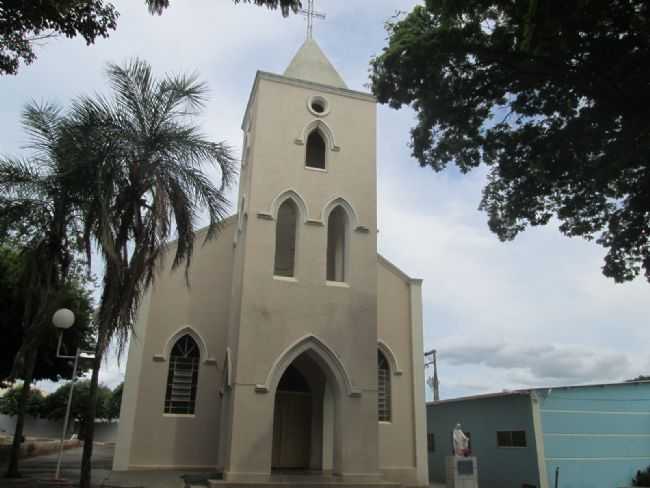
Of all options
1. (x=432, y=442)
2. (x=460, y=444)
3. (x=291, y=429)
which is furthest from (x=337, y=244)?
(x=432, y=442)

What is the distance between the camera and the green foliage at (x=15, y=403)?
42.7 meters

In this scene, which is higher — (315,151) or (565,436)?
(315,151)

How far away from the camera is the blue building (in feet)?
60.1

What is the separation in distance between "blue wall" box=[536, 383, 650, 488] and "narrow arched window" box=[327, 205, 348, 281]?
25.9 feet

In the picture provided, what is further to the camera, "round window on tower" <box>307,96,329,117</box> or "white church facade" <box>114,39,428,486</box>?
"round window on tower" <box>307,96,329,117</box>

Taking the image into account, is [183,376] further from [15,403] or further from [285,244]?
[15,403]

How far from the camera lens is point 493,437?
66.8ft

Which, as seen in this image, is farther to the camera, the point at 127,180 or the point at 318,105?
the point at 318,105

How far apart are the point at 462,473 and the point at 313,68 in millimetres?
13063

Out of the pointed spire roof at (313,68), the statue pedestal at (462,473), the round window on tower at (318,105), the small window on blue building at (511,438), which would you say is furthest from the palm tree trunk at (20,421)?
the small window on blue building at (511,438)

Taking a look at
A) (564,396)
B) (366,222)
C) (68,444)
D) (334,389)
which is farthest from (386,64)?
(68,444)

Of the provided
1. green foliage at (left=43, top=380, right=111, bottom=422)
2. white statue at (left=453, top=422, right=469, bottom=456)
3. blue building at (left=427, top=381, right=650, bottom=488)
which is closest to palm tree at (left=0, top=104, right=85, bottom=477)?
white statue at (left=453, top=422, right=469, bottom=456)

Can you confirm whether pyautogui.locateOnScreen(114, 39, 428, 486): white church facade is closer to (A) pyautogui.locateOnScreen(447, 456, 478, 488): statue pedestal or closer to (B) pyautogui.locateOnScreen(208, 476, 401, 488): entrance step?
(B) pyautogui.locateOnScreen(208, 476, 401, 488): entrance step

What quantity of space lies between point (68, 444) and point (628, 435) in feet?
103
